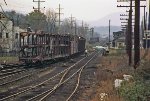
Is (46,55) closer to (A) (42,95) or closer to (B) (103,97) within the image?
(A) (42,95)

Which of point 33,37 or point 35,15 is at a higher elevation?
point 35,15

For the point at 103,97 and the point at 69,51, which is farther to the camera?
the point at 69,51

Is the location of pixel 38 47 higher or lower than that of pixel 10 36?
lower

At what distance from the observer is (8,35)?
268ft

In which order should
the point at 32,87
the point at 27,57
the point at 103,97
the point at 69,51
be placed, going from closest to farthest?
1. the point at 103,97
2. the point at 32,87
3. the point at 27,57
4. the point at 69,51

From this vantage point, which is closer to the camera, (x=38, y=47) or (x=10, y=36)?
(x=38, y=47)

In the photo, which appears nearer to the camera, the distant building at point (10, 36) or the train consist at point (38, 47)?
the train consist at point (38, 47)

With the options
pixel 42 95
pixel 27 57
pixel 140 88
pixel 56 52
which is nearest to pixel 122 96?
pixel 140 88

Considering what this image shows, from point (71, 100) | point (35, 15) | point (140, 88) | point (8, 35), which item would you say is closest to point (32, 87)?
point (71, 100)

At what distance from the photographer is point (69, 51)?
54.1 m

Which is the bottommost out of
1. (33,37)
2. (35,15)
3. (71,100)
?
(71,100)

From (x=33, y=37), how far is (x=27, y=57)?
6.80 feet

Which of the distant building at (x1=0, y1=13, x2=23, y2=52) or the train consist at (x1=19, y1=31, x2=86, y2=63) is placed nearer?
the train consist at (x1=19, y1=31, x2=86, y2=63)

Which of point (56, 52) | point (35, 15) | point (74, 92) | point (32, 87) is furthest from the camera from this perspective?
point (35, 15)
